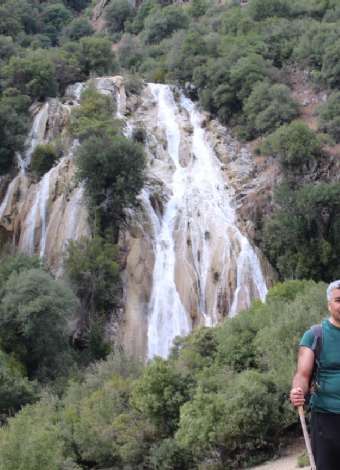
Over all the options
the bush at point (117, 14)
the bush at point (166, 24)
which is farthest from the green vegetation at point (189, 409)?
the bush at point (117, 14)

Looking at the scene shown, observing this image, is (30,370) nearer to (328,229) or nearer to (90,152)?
(90,152)

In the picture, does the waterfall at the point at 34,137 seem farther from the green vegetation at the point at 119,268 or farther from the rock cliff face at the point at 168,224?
the green vegetation at the point at 119,268

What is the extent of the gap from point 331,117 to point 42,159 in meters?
17.7

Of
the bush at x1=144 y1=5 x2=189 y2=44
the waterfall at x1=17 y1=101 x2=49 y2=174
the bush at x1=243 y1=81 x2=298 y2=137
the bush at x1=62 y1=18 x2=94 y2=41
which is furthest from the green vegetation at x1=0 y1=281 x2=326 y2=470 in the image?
the bush at x1=62 y1=18 x2=94 y2=41

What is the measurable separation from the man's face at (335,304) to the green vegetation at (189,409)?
988cm

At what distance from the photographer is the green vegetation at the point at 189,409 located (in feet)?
50.1

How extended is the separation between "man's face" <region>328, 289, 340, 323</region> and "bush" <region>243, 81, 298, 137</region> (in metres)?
34.2

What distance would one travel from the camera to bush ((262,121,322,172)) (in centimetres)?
3306

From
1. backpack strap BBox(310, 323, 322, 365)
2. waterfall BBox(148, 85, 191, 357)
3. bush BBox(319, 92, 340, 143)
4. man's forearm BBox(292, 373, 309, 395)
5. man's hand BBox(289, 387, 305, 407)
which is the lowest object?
waterfall BBox(148, 85, 191, 357)

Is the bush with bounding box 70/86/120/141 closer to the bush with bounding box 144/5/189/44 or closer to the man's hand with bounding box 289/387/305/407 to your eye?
the bush with bounding box 144/5/189/44

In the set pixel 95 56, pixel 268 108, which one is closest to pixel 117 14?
pixel 95 56

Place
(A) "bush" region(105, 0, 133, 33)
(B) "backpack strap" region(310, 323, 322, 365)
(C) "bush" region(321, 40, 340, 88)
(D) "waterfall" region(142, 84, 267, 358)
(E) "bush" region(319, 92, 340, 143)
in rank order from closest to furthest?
(B) "backpack strap" region(310, 323, 322, 365)
(D) "waterfall" region(142, 84, 267, 358)
(E) "bush" region(319, 92, 340, 143)
(C) "bush" region(321, 40, 340, 88)
(A) "bush" region(105, 0, 133, 33)

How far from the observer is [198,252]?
1201 inches

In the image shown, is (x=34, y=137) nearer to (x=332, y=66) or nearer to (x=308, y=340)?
(x=332, y=66)
